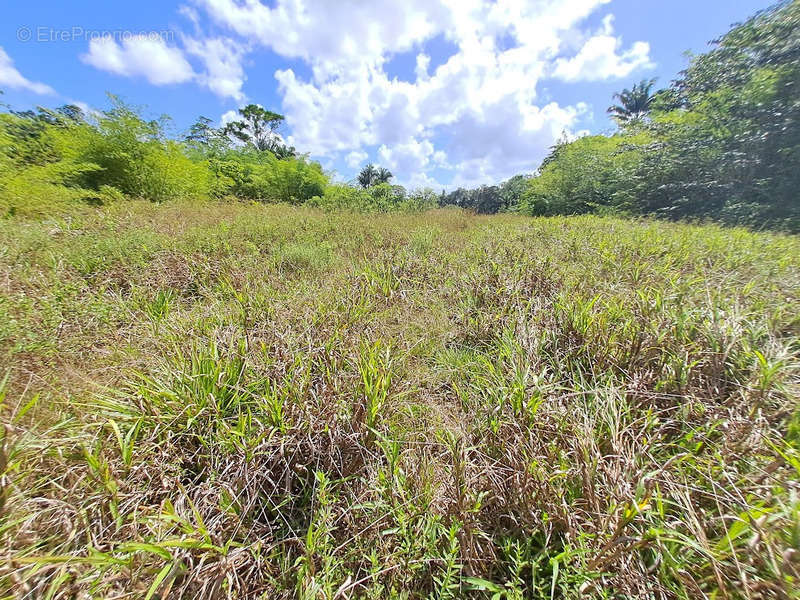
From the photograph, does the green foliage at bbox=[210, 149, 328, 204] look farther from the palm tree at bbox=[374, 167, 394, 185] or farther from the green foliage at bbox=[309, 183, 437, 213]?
the palm tree at bbox=[374, 167, 394, 185]

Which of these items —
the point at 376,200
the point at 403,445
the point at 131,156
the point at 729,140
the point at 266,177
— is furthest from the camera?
the point at 266,177

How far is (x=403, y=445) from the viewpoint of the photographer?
1.25 m

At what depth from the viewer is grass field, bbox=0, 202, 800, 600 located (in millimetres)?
786

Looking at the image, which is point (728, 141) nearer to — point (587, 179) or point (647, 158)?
point (647, 158)

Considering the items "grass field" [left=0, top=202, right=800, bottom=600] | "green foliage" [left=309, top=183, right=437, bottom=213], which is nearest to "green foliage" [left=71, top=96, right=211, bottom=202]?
"green foliage" [left=309, top=183, right=437, bottom=213]

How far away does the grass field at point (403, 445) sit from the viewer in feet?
2.58

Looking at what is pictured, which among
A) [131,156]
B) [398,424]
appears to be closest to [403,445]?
[398,424]

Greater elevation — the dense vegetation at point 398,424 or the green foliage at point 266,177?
the green foliage at point 266,177

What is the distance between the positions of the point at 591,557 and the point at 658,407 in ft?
2.73

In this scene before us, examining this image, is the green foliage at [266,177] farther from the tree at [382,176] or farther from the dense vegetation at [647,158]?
the tree at [382,176]

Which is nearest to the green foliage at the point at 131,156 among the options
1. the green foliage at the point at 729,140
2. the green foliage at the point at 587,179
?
the green foliage at the point at 587,179

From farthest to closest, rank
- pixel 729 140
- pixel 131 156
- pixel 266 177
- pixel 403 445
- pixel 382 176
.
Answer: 1. pixel 382 176
2. pixel 266 177
3. pixel 729 140
4. pixel 131 156
5. pixel 403 445

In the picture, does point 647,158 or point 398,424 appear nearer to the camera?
point 398,424

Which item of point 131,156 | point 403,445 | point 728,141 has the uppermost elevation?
point 131,156
